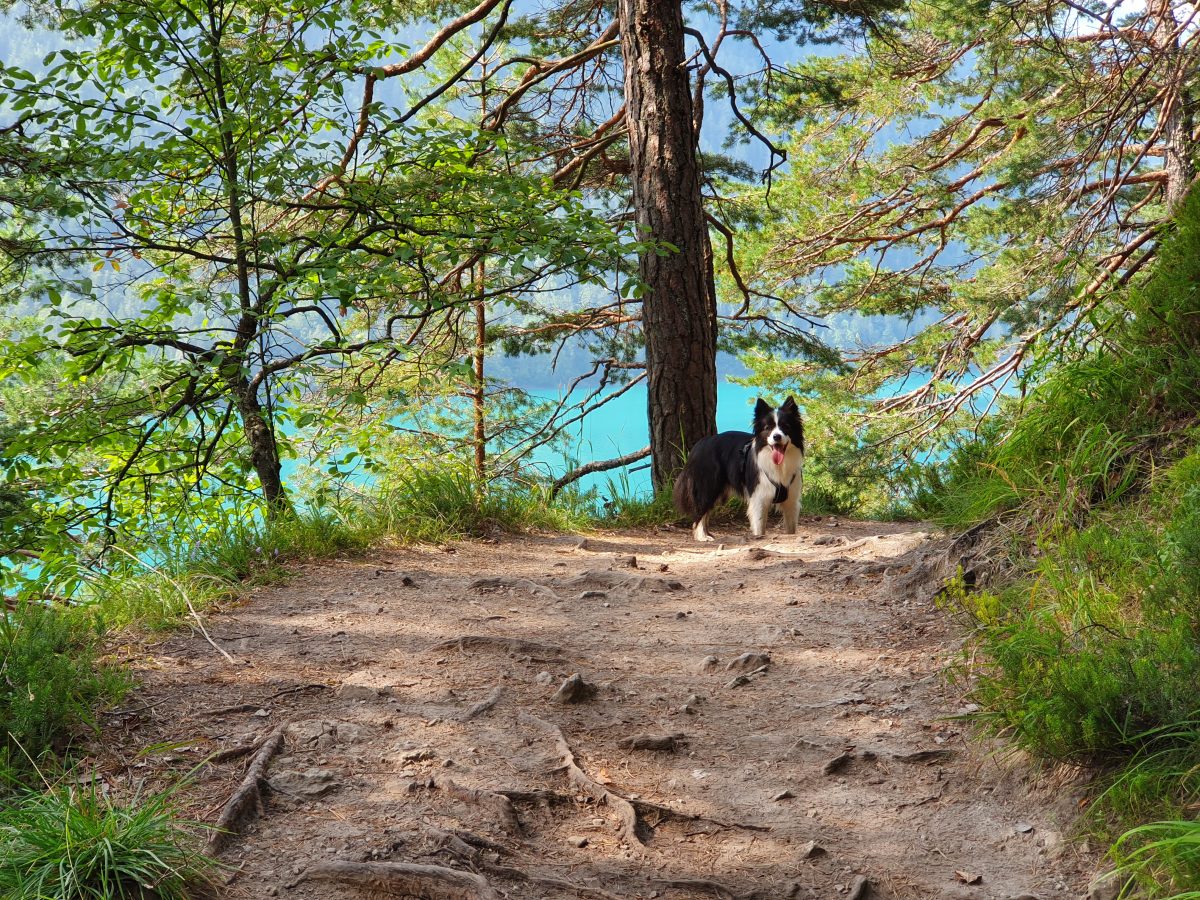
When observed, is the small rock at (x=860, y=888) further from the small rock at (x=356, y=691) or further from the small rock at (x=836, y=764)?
the small rock at (x=356, y=691)

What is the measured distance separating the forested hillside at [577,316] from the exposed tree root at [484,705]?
4.02ft

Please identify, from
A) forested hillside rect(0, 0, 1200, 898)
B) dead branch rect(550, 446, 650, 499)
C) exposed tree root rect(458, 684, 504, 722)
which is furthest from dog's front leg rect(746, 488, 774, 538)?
dead branch rect(550, 446, 650, 499)

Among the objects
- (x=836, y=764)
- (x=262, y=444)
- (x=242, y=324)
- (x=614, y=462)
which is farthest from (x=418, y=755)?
(x=614, y=462)

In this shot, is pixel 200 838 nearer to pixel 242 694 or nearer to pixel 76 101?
pixel 242 694

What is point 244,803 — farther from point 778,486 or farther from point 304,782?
point 778,486

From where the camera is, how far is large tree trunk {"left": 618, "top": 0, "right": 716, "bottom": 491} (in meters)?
7.91

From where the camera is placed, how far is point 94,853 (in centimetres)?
217

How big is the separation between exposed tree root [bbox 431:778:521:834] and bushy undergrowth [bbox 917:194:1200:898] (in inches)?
64.5

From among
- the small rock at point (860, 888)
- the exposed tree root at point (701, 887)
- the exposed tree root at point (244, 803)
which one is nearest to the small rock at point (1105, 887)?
the small rock at point (860, 888)

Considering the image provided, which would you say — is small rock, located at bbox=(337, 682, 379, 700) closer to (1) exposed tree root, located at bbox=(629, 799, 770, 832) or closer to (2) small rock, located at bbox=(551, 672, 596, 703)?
(2) small rock, located at bbox=(551, 672, 596, 703)

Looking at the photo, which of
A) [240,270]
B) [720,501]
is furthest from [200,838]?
[720,501]

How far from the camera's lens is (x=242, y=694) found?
11.6ft

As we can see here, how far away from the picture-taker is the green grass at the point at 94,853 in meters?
2.10

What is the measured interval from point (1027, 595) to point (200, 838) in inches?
121
